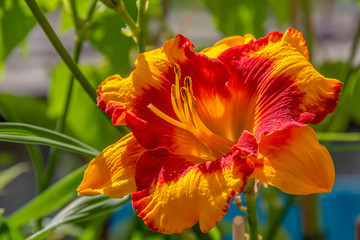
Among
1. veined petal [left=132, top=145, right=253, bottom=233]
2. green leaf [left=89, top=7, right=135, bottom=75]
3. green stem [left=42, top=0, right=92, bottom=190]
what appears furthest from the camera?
green leaf [left=89, top=7, right=135, bottom=75]

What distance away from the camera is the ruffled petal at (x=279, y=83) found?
21cm

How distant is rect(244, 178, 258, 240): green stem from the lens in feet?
0.72

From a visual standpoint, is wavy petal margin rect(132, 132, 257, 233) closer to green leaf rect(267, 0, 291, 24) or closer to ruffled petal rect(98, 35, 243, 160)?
ruffled petal rect(98, 35, 243, 160)

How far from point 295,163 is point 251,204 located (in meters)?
0.04

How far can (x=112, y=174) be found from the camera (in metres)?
0.22

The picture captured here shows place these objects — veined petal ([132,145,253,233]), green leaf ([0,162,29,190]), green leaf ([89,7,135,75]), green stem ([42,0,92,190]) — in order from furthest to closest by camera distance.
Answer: green leaf ([0,162,29,190]), green leaf ([89,7,135,75]), green stem ([42,0,92,190]), veined petal ([132,145,253,233])

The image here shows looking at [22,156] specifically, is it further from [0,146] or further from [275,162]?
[275,162]

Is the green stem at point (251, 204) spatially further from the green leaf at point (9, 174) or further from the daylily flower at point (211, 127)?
the green leaf at point (9, 174)

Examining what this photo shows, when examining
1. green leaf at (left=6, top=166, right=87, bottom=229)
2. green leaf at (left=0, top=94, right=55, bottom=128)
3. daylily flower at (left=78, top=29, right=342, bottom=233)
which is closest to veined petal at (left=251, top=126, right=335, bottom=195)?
daylily flower at (left=78, top=29, right=342, bottom=233)

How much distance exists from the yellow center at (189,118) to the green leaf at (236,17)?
22cm

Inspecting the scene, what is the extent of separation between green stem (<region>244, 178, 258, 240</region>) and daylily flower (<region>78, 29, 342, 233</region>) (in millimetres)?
18

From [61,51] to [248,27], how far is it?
247mm

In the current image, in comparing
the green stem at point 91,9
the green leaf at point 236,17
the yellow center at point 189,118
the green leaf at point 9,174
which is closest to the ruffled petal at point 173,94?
the yellow center at point 189,118

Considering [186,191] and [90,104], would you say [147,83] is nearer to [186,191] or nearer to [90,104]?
[186,191]
